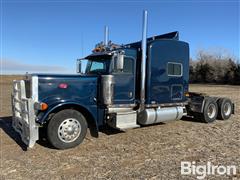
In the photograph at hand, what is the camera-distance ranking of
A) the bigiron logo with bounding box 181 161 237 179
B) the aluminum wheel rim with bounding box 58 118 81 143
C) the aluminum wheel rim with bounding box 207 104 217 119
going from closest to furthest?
the bigiron logo with bounding box 181 161 237 179
the aluminum wheel rim with bounding box 58 118 81 143
the aluminum wheel rim with bounding box 207 104 217 119

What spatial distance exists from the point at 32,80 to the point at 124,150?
109 inches

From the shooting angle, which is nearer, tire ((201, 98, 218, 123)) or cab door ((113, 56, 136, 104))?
cab door ((113, 56, 136, 104))

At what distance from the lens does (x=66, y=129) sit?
6.45m

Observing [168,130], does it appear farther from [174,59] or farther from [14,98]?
[14,98]

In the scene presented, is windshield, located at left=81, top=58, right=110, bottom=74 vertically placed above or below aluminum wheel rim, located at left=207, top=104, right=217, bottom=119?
above

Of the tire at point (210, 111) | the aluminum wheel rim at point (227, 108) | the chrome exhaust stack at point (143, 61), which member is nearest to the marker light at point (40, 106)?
the chrome exhaust stack at point (143, 61)

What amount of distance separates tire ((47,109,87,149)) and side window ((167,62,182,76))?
357 centimetres

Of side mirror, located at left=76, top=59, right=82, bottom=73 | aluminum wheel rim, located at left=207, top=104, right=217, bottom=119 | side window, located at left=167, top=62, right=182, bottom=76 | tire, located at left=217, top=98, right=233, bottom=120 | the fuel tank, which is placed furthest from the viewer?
tire, located at left=217, top=98, right=233, bottom=120

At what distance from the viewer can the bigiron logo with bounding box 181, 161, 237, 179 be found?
16.1 ft

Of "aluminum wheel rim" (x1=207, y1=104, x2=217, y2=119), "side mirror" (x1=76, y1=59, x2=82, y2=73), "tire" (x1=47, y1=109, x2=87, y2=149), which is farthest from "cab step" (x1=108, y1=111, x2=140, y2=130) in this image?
"aluminum wheel rim" (x1=207, y1=104, x2=217, y2=119)

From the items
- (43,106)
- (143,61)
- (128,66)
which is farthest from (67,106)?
(143,61)

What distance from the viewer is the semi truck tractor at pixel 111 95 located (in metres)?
6.36

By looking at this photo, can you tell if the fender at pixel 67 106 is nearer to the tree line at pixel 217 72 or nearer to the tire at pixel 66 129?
the tire at pixel 66 129

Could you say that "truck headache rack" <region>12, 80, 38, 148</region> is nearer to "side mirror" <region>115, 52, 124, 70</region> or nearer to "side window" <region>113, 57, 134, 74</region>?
"side mirror" <region>115, 52, 124, 70</region>
